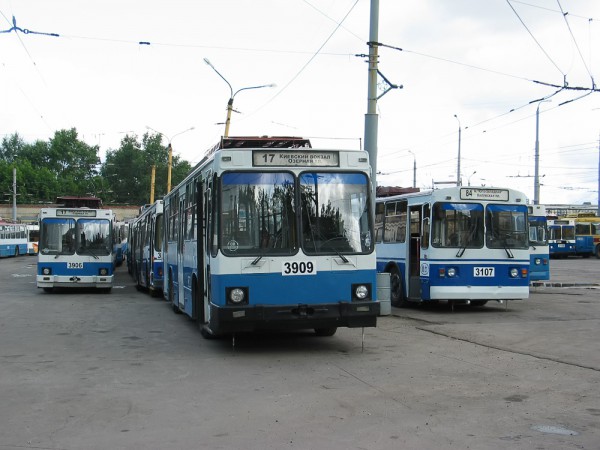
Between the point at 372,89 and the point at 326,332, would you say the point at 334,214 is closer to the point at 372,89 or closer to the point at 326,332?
the point at 326,332

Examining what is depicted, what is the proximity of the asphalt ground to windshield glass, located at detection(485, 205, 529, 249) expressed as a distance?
2.20m

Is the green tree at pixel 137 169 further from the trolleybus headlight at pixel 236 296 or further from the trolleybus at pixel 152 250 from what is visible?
the trolleybus headlight at pixel 236 296

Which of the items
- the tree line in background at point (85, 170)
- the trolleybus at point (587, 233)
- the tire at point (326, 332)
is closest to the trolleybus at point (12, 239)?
the tree line in background at point (85, 170)

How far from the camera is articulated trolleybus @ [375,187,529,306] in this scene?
1592 centimetres

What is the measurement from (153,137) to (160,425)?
102801 millimetres

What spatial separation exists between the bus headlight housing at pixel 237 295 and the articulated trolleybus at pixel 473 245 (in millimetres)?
7287

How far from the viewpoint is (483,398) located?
7.47m

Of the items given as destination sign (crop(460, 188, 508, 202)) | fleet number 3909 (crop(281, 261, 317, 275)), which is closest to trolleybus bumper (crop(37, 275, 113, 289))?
destination sign (crop(460, 188, 508, 202))

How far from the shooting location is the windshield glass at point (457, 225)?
1600 centimetres

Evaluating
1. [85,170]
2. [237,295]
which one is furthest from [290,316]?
[85,170]

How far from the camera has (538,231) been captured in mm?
22266

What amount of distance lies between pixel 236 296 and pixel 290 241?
1.11 metres

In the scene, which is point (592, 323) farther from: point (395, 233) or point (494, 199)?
point (395, 233)

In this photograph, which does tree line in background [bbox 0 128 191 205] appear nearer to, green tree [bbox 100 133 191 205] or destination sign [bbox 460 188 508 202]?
green tree [bbox 100 133 191 205]
